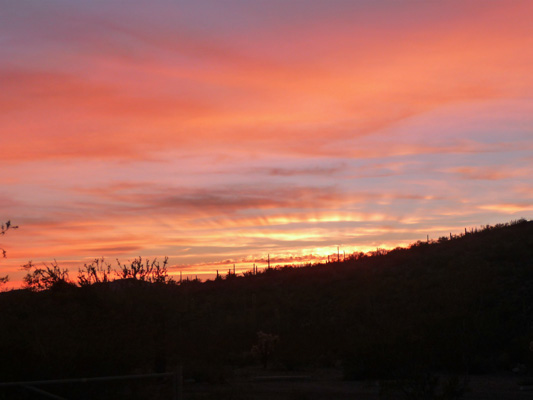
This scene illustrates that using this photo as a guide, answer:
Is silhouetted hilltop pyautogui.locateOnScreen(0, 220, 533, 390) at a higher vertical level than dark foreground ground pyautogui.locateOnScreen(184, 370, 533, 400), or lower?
higher

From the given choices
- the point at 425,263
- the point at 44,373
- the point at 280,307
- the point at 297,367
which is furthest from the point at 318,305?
the point at 44,373

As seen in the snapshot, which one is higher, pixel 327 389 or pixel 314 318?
pixel 314 318

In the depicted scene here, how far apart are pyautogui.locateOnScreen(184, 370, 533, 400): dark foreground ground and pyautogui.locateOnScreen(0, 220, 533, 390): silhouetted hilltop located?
1.02m

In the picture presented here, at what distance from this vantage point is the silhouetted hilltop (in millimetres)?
18266

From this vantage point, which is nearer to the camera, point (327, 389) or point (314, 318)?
point (327, 389)

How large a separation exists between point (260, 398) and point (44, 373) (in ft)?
25.2

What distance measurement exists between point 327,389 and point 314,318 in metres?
26.1

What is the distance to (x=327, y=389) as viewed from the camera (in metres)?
23.6

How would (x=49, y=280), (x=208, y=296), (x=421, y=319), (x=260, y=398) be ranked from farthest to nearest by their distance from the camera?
(x=208, y=296), (x=421, y=319), (x=49, y=280), (x=260, y=398)

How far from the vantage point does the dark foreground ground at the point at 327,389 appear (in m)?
19.9

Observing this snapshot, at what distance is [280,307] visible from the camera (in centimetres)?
5344

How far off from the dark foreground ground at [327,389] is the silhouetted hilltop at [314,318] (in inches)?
40.2

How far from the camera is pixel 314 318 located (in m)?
49.6

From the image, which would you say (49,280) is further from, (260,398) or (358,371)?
(358,371)
